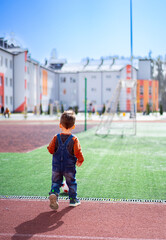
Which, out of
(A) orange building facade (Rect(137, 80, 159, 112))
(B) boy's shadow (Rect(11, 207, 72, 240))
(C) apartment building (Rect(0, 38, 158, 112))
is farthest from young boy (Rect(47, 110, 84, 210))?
(A) orange building facade (Rect(137, 80, 159, 112))

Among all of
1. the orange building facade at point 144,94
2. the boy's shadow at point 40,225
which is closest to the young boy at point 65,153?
the boy's shadow at point 40,225

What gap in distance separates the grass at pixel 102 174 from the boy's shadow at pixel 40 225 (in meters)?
0.99

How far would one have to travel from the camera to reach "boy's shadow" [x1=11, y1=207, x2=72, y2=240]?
12.0ft

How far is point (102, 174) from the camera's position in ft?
22.8

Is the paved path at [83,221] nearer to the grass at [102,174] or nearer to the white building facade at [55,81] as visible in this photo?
the grass at [102,174]

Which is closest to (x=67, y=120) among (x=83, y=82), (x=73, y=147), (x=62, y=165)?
(x=73, y=147)

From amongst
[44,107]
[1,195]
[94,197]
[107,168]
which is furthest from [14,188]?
[44,107]

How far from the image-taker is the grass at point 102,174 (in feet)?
17.8

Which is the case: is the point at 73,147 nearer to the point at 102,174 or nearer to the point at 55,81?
the point at 102,174

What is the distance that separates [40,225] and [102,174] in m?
3.19

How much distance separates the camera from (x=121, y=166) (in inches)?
310

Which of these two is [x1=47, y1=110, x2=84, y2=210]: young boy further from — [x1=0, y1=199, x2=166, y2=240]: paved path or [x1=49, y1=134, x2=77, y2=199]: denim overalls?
[x1=0, y1=199, x2=166, y2=240]: paved path

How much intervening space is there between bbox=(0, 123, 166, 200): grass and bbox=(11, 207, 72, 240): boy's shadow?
39.0 inches

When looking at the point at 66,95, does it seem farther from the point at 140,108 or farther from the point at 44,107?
the point at 140,108
